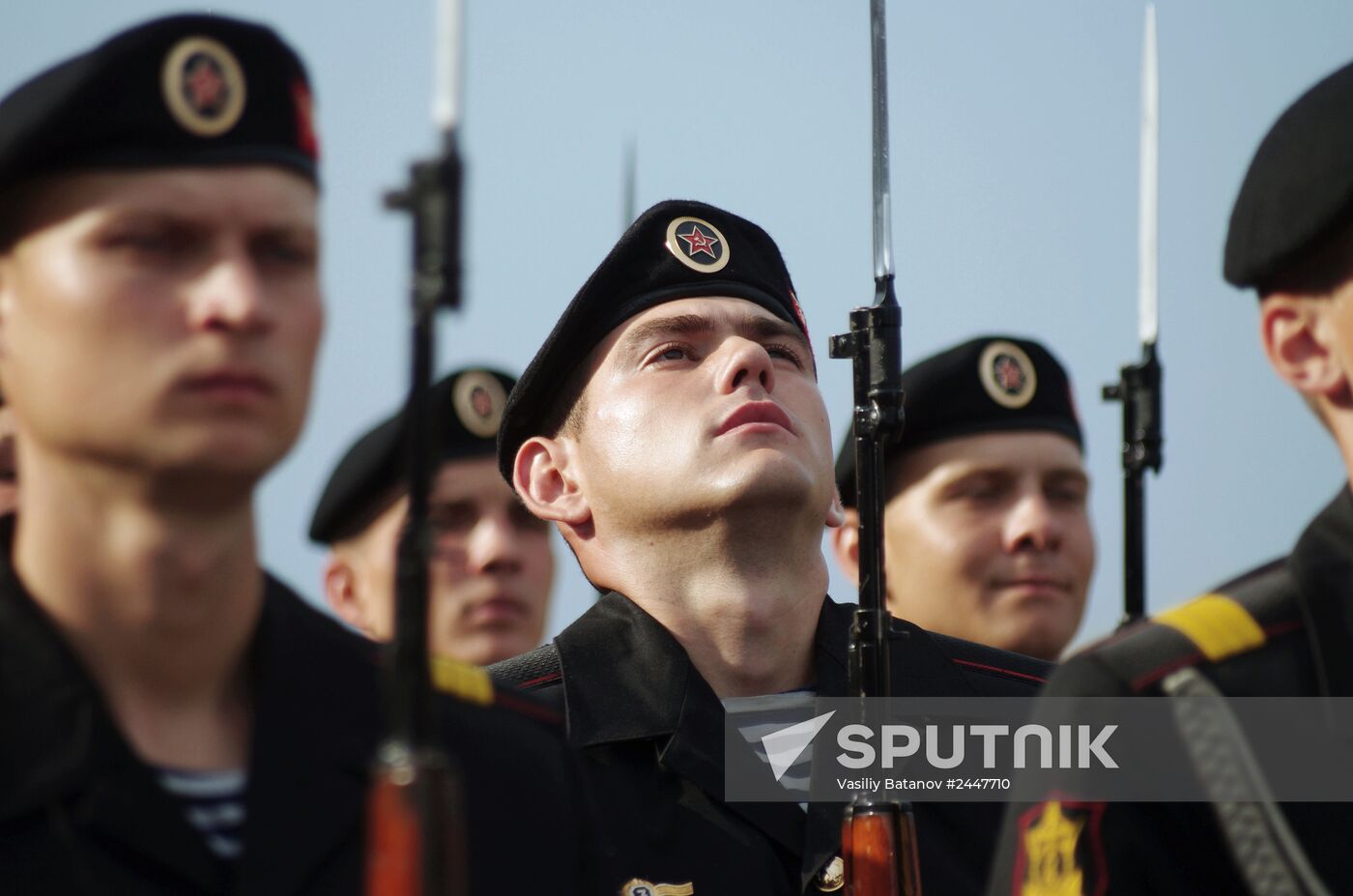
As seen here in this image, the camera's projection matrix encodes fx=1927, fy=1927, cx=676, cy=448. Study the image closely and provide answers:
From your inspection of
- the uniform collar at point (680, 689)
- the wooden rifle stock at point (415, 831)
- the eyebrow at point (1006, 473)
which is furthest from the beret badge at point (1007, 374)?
the wooden rifle stock at point (415, 831)

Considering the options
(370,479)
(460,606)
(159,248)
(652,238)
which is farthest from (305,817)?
(370,479)

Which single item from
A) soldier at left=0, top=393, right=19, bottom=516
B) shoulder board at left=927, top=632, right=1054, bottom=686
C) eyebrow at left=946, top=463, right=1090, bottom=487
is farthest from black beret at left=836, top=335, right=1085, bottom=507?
soldier at left=0, top=393, right=19, bottom=516

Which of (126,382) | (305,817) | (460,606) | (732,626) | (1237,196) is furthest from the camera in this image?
(460,606)

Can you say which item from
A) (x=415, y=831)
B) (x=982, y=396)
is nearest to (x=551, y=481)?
(x=982, y=396)

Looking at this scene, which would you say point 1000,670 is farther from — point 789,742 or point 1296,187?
point 1296,187

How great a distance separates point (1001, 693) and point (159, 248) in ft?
11.4

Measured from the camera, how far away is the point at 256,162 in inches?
136

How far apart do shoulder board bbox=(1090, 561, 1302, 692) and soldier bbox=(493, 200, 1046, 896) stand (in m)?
1.53

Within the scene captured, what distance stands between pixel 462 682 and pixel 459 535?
4990 millimetres

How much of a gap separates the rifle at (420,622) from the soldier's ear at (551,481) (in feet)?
10.9

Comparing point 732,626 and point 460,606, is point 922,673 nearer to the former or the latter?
point 732,626

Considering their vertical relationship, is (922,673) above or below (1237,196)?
below

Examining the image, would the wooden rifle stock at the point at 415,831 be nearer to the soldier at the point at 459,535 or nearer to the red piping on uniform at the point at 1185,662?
the red piping on uniform at the point at 1185,662

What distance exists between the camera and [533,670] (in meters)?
5.78
